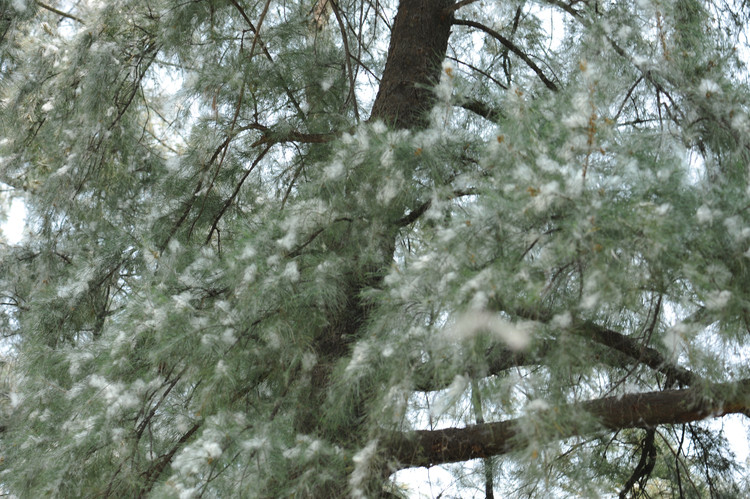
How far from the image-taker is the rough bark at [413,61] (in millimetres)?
2654

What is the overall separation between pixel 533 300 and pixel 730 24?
161 cm

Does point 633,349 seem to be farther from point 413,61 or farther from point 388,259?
point 413,61

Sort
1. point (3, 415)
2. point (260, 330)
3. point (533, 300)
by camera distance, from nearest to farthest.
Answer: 1. point (533, 300)
2. point (260, 330)
3. point (3, 415)

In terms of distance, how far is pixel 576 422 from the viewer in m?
1.62

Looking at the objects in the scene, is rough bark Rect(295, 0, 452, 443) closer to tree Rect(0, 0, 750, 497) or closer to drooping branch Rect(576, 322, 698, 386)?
tree Rect(0, 0, 750, 497)

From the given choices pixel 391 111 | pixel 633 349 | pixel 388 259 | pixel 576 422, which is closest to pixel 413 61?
pixel 391 111

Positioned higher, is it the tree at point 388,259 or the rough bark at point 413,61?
the rough bark at point 413,61

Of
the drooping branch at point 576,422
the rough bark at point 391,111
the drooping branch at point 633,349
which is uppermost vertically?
the rough bark at point 391,111

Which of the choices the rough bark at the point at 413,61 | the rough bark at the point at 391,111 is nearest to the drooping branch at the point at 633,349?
the rough bark at the point at 391,111

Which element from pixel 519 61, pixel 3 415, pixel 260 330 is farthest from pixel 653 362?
pixel 3 415

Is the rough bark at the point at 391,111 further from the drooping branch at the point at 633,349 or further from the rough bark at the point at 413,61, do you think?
the drooping branch at the point at 633,349

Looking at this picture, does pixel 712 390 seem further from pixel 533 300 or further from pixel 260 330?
pixel 260 330

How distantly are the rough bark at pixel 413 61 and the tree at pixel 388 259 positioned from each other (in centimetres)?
1

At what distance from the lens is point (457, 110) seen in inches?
104
